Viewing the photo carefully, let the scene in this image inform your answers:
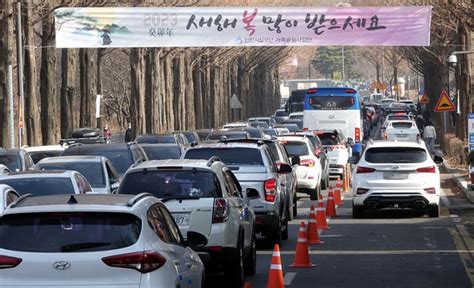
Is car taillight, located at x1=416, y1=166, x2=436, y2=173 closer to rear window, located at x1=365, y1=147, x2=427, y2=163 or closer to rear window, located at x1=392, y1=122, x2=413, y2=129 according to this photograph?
rear window, located at x1=365, y1=147, x2=427, y2=163

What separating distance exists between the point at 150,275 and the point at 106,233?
48 centimetres

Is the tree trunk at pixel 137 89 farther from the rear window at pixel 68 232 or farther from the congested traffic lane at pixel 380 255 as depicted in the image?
the rear window at pixel 68 232

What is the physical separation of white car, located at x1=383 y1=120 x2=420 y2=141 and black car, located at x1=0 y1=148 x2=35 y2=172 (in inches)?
1144

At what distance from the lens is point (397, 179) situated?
87.6 ft

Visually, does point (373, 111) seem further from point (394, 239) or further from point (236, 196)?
point (236, 196)

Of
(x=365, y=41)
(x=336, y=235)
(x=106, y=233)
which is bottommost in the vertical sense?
(x=336, y=235)

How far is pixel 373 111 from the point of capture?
323ft

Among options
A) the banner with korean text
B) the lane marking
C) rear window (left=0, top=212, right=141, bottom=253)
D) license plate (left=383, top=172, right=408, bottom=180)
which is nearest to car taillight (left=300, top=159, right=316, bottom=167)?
license plate (left=383, top=172, right=408, bottom=180)

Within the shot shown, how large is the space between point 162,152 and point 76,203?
22.3 m

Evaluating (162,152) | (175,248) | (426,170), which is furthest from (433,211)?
(175,248)

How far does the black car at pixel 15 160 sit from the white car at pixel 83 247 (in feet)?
54.0

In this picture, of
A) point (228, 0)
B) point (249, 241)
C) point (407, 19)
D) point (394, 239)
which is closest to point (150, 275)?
point (249, 241)

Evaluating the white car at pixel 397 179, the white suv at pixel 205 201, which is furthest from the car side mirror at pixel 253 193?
the white car at pixel 397 179

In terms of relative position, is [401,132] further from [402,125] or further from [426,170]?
[426,170]
